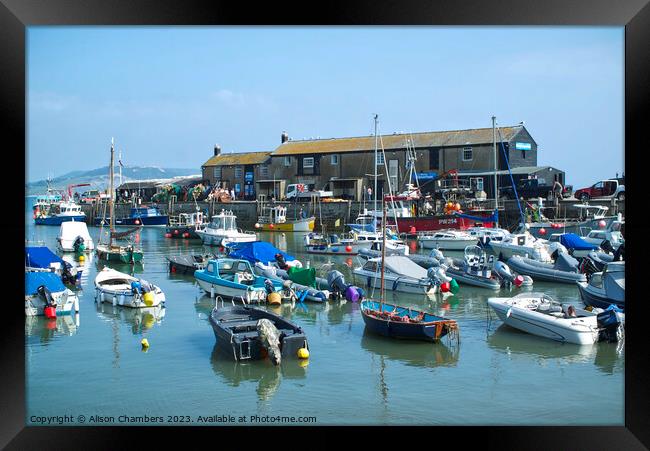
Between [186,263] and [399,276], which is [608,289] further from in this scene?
[186,263]

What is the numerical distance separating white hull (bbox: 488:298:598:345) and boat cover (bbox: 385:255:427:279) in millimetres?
5753

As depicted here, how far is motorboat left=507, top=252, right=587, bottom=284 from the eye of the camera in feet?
68.4

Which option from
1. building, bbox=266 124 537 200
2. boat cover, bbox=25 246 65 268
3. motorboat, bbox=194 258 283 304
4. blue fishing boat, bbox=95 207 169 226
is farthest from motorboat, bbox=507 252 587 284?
blue fishing boat, bbox=95 207 169 226

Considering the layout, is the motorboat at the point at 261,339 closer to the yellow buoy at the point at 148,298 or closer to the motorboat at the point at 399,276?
the yellow buoy at the point at 148,298

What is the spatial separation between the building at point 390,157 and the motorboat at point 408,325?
25.1 m

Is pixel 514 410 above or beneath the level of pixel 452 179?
beneath

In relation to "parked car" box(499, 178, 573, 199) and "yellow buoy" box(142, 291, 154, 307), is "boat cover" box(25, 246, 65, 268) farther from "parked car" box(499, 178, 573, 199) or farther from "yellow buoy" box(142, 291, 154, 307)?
"parked car" box(499, 178, 573, 199)

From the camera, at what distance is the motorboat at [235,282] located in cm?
1716

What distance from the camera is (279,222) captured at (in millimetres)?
44812

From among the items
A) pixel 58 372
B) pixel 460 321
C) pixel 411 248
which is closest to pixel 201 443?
pixel 58 372

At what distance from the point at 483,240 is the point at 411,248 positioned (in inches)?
204

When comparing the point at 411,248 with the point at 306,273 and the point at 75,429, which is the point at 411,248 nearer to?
the point at 306,273
